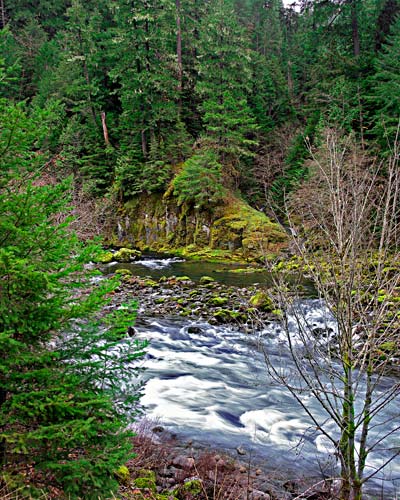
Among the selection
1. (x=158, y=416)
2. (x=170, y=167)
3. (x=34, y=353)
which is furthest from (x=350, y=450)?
(x=170, y=167)

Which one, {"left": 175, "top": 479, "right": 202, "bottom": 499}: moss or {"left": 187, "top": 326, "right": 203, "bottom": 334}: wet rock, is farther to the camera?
{"left": 187, "top": 326, "right": 203, "bottom": 334}: wet rock

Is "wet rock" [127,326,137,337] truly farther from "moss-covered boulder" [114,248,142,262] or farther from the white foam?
"moss-covered boulder" [114,248,142,262]

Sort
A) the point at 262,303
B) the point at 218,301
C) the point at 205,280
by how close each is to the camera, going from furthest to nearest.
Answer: the point at 205,280, the point at 218,301, the point at 262,303

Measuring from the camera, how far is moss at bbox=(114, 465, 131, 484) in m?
3.60

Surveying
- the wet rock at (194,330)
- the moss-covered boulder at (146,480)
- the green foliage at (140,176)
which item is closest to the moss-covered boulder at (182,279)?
the wet rock at (194,330)

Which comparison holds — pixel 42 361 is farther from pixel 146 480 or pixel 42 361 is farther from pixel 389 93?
pixel 389 93

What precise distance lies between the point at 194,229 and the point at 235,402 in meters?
15.8

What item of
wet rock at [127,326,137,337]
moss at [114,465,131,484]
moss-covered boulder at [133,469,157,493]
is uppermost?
moss at [114,465,131,484]

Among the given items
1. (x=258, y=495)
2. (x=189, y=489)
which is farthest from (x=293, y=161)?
(x=189, y=489)

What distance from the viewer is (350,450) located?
337 cm

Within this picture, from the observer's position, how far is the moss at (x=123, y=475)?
3.60 m

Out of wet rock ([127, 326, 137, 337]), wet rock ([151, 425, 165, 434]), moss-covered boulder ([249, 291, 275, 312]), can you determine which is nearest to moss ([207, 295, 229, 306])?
moss-covered boulder ([249, 291, 275, 312])

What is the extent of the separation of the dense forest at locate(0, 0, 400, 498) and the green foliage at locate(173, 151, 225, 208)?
0.10 meters

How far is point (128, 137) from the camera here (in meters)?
25.3
